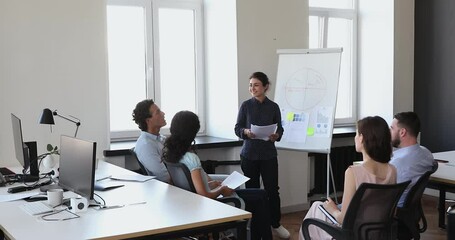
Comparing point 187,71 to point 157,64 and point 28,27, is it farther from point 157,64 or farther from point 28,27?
point 28,27

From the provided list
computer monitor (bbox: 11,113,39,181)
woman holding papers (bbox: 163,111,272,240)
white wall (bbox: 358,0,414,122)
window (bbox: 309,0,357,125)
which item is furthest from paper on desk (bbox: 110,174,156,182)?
white wall (bbox: 358,0,414,122)

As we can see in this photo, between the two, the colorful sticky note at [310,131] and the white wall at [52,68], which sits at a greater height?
the white wall at [52,68]

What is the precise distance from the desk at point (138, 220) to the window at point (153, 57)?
227cm

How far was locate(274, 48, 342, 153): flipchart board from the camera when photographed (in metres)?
4.91

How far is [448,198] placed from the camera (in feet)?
19.4

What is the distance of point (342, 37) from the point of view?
6457 millimetres

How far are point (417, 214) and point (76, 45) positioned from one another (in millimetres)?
3060

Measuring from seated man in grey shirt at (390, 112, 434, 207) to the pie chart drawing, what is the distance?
1563 mm

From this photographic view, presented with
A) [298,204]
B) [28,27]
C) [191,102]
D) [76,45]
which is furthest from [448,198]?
[28,27]

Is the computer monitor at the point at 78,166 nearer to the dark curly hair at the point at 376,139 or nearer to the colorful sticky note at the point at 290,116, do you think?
the dark curly hair at the point at 376,139

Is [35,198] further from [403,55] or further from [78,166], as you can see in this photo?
[403,55]

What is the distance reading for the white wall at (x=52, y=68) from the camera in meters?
4.31

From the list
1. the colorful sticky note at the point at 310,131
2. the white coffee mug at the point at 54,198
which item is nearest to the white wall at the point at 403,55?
the colorful sticky note at the point at 310,131

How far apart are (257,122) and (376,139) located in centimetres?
192
